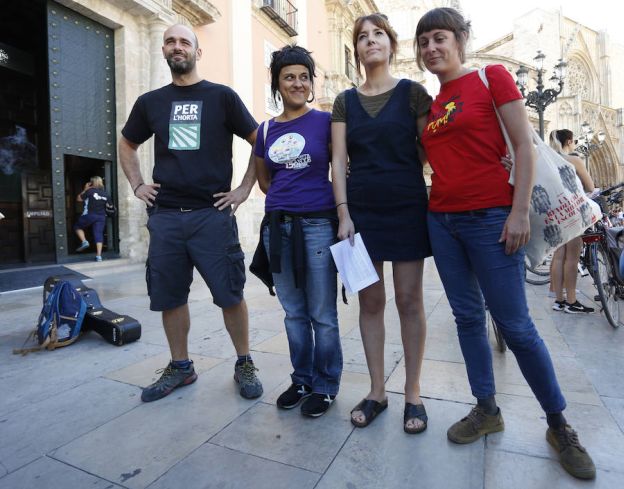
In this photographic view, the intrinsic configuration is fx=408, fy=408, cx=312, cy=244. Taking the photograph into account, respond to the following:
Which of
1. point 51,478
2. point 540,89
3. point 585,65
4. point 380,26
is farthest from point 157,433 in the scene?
point 585,65

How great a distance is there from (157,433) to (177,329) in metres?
0.69

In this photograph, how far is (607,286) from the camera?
407cm

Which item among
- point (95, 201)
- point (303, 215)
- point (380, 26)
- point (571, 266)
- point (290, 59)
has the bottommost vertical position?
point (571, 266)

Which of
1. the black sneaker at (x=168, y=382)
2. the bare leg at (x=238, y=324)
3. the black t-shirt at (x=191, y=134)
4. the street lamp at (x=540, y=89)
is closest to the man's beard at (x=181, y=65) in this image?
the black t-shirt at (x=191, y=134)

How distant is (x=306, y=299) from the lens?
2.25m

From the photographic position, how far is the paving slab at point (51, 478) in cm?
156

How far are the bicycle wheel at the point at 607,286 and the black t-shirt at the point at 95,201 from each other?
25.5 feet

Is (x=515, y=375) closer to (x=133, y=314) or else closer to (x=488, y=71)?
(x=488, y=71)

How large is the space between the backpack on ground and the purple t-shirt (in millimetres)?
2269

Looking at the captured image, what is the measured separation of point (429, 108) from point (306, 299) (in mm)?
1154

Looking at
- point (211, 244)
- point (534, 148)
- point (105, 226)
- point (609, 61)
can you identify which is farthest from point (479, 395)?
point (609, 61)

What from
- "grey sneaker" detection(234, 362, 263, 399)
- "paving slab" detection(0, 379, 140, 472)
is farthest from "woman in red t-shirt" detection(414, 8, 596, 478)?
"paving slab" detection(0, 379, 140, 472)

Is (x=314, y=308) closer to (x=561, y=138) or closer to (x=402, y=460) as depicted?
(x=402, y=460)

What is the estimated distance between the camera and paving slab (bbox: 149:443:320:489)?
154 cm
